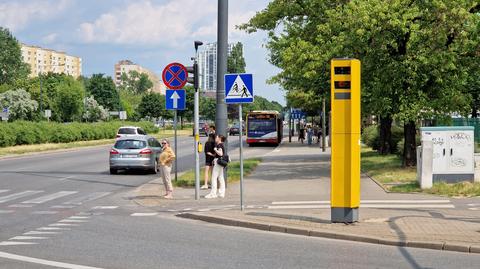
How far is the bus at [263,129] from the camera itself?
2216 inches

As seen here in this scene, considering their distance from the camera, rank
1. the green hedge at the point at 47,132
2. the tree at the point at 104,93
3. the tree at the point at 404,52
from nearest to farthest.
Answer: the tree at the point at 404,52
the green hedge at the point at 47,132
the tree at the point at 104,93

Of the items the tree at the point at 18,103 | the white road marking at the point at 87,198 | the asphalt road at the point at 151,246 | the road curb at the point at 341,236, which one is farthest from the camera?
the tree at the point at 18,103

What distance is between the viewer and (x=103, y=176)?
24.5 metres

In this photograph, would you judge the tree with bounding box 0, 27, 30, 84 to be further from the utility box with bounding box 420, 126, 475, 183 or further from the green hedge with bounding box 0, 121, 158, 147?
the utility box with bounding box 420, 126, 475, 183

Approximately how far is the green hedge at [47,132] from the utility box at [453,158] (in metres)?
33.4

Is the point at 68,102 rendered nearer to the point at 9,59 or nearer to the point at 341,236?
the point at 9,59

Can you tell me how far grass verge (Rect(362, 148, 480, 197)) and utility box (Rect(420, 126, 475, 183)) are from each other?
0.70 meters

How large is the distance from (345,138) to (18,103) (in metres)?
78.1

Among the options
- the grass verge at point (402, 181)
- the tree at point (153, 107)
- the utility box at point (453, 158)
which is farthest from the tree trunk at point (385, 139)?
the tree at point (153, 107)

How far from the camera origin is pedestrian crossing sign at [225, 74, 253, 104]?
1411 cm

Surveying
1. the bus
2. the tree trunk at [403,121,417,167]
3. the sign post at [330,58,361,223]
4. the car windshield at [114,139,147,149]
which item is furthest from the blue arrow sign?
the bus

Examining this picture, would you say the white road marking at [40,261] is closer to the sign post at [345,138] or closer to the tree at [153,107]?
the sign post at [345,138]

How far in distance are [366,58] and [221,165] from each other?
7846 millimetres

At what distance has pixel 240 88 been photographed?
14.2m
